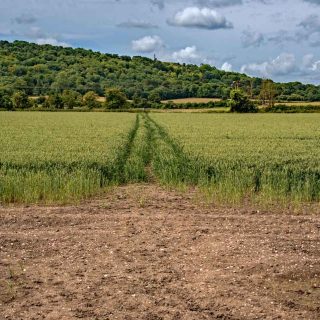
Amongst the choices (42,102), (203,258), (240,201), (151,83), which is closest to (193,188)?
(240,201)

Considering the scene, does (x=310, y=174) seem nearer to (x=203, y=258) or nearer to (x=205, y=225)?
(x=205, y=225)

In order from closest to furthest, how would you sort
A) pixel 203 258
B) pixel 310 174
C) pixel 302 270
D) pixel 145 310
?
pixel 145 310, pixel 302 270, pixel 203 258, pixel 310 174

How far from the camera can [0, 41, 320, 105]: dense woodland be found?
437ft

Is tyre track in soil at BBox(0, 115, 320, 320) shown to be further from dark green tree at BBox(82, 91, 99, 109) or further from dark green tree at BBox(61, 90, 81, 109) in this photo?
dark green tree at BBox(82, 91, 99, 109)

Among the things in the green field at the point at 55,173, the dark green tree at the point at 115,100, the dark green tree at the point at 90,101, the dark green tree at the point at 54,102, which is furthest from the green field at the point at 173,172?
the dark green tree at the point at 90,101

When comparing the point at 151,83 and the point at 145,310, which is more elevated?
the point at 151,83

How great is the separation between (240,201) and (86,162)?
20.6ft

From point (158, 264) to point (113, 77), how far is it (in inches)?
5772

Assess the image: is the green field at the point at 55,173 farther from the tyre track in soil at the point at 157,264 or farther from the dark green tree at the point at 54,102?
the dark green tree at the point at 54,102

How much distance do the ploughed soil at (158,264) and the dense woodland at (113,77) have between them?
112 meters

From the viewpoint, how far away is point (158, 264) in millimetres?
9766

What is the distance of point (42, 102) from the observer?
120m

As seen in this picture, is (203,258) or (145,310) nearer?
(145,310)

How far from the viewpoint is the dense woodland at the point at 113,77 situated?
133125mm
